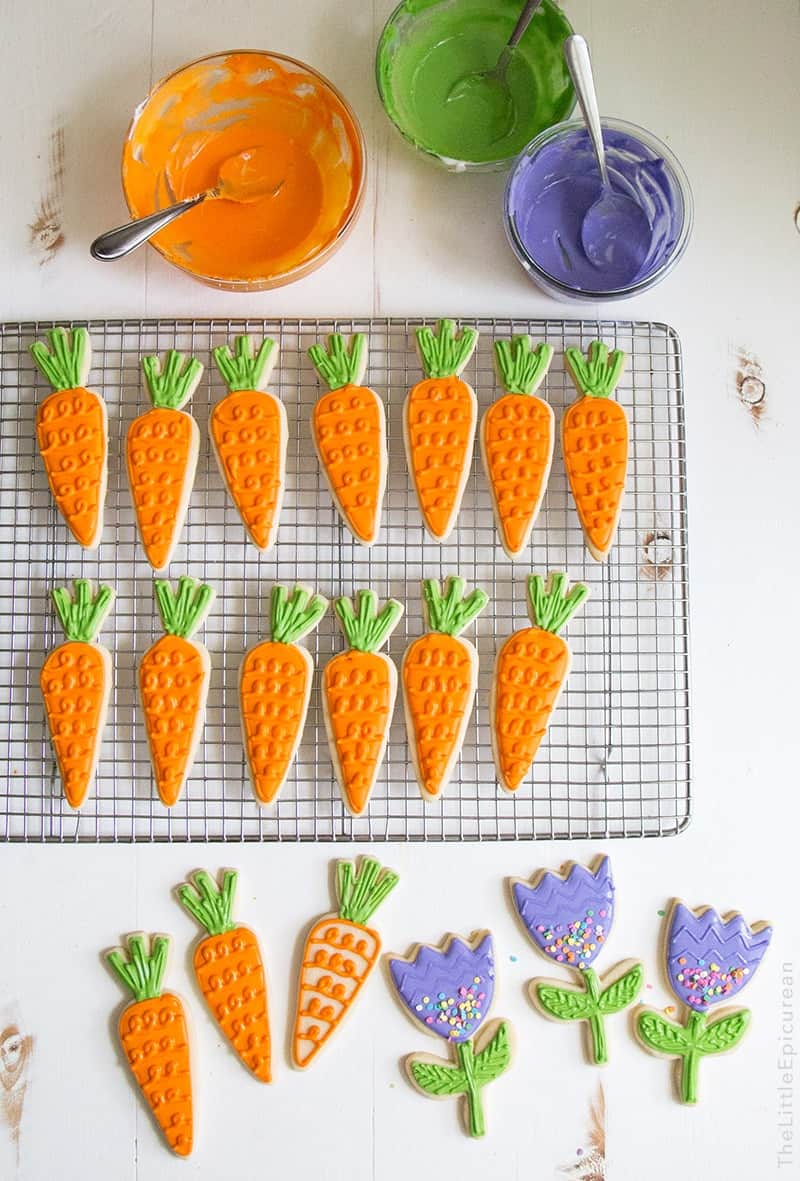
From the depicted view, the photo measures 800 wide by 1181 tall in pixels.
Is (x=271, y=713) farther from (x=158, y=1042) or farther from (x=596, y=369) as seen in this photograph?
(x=596, y=369)

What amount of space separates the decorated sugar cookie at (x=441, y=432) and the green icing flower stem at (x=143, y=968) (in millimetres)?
524

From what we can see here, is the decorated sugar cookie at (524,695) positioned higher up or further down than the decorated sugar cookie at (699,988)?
higher up

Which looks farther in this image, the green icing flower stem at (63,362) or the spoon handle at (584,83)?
the green icing flower stem at (63,362)

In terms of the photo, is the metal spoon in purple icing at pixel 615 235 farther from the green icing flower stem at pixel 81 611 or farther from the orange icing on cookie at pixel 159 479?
the green icing flower stem at pixel 81 611

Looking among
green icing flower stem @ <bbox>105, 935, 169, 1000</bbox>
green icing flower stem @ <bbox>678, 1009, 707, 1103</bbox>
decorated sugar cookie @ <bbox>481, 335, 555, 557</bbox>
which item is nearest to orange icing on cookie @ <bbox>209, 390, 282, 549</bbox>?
decorated sugar cookie @ <bbox>481, 335, 555, 557</bbox>

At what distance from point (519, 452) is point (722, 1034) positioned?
0.65 m

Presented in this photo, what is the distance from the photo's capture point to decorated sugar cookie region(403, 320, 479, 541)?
0.99m

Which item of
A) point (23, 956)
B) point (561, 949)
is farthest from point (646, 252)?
point (23, 956)

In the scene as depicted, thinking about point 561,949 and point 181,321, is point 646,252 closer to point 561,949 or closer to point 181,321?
point 181,321

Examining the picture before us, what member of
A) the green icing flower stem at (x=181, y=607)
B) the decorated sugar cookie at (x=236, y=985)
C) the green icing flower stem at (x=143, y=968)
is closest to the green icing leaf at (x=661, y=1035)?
the decorated sugar cookie at (x=236, y=985)

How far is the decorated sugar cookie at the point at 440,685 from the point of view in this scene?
974 mm

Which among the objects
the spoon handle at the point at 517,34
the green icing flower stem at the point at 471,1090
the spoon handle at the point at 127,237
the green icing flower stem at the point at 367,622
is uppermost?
the spoon handle at the point at 517,34

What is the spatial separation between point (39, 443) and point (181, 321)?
7.8 inches

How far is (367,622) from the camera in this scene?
0.99 metres
